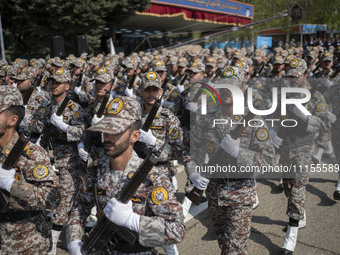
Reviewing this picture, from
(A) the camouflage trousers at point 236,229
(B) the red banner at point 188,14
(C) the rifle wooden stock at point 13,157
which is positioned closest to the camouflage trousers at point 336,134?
(A) the camouflage trousers at point 236,229

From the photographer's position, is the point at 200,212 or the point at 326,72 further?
the point at 326,72

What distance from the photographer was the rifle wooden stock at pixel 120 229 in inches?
89.1

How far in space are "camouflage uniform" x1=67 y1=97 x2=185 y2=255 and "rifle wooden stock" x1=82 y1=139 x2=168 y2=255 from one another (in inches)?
5.0

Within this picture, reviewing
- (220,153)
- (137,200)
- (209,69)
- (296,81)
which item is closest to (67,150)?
(220,153)

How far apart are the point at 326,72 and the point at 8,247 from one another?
7491 millimetres

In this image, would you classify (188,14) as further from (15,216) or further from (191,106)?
(15,216)

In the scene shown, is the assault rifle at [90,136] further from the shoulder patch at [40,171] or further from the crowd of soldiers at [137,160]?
the shoulder patch at [40,171]

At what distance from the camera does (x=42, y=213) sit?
3.18m

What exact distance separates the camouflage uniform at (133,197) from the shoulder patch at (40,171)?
405 millimetres

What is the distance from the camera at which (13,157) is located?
2.72 metres

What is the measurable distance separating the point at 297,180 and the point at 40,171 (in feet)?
11.4

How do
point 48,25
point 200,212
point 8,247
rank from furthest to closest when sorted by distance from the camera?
point 48,25
point 200,212
point 8,247

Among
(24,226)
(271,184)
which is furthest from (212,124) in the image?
(271,184)

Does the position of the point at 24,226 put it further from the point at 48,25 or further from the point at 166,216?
the point at 48,25
